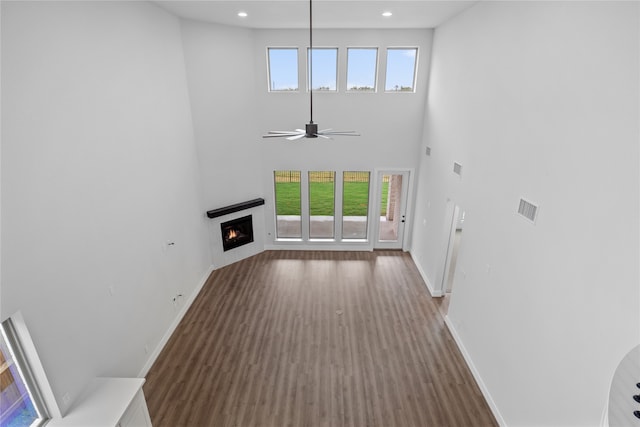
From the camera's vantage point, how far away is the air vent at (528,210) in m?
3.36

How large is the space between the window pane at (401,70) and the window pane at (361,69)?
1.04 feet

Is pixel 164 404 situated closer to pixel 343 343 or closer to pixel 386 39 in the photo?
pixel 343 343

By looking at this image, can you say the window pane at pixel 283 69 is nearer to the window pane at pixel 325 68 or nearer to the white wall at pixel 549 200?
the window pane at pixel 325 68

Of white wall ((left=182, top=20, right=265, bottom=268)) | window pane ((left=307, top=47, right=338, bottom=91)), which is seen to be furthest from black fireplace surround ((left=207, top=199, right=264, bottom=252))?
window pane ((left=307, top=47, right=338, bottom=91))

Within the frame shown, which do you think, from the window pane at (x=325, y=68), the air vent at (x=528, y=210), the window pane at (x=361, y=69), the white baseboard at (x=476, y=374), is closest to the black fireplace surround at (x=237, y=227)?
the window pane at (x=325, y=68)

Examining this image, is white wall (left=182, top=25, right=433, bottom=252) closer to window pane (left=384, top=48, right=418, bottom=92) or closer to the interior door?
window pane (left=384, top=48, right=418, bottom=92)

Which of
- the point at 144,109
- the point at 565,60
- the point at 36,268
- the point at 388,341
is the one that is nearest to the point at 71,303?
the point at 36,268

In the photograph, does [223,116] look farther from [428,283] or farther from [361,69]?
[428,283]

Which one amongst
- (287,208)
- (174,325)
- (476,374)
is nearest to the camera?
(476,374)

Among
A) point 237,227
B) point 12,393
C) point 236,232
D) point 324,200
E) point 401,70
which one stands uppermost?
point 401,70

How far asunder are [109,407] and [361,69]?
698 centimetres

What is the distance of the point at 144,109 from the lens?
460cm

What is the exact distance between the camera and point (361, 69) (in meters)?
6.98

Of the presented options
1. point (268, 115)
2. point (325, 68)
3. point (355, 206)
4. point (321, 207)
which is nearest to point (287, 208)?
point (321, 207)
